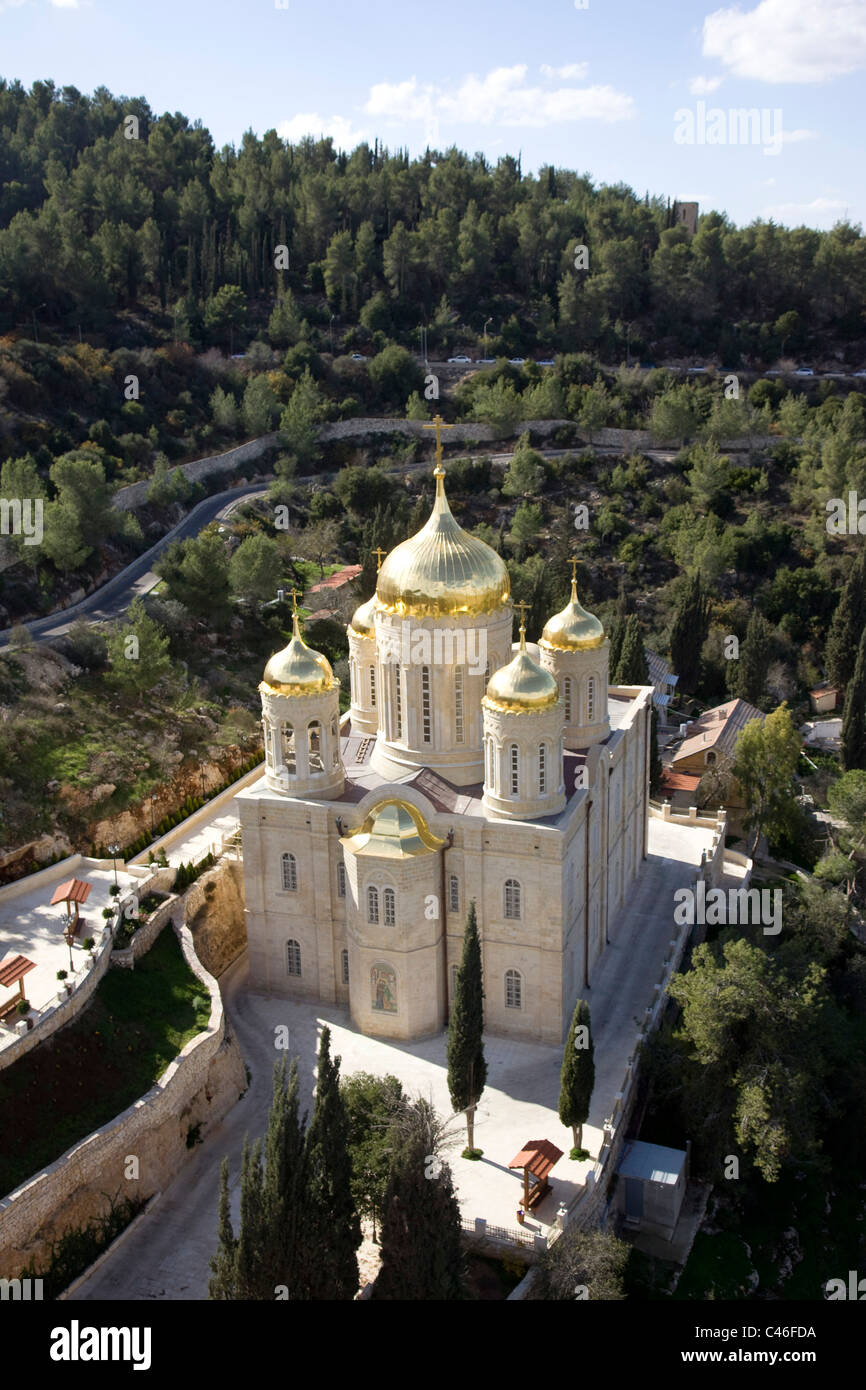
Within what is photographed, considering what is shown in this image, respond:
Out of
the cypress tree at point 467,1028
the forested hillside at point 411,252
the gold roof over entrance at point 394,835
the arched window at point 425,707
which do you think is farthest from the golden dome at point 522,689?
the forested hillside at point 411,252

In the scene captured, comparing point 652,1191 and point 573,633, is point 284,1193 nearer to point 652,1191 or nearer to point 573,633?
point 652,1191

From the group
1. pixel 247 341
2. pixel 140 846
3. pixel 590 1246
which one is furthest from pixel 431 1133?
pixel 247 341

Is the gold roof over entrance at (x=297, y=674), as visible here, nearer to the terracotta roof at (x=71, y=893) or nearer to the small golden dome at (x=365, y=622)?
the small golden dome at (x=365, y=622)

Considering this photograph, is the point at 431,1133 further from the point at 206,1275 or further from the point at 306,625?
the point at 306,625

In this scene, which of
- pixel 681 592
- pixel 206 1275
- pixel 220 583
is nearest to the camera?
pixel 206 1275

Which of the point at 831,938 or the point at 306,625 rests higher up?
the point at 306,625

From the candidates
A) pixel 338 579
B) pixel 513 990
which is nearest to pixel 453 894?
pixel 513 990
